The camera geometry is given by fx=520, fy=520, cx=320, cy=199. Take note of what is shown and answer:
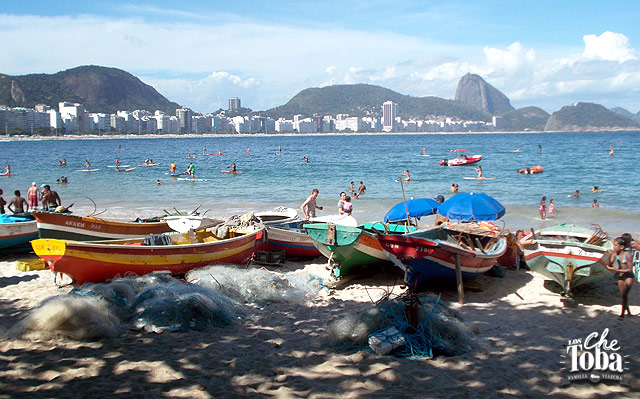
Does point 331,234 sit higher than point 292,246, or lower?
higher

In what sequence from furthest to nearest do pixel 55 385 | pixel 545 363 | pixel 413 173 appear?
pixel 413 173 < pixel 545 363 < pixel 55 385

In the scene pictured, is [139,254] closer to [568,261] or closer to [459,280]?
[459,280]

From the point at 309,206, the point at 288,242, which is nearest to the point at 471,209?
the point at 288,242

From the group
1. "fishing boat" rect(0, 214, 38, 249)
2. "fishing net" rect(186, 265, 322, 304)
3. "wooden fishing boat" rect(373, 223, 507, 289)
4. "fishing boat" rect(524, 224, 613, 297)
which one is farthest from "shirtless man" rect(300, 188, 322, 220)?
"fishing boat" rect(0, 214, 38, 249)

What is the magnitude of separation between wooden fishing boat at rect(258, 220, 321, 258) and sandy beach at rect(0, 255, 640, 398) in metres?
3.77

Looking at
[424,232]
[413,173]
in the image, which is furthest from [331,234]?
[413,173]

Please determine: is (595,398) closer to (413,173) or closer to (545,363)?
(545,363)

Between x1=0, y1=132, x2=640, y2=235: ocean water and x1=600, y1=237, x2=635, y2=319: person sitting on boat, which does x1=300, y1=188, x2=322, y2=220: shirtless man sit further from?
x1=600, y1=237, x2=635, y2=319: person sitting on boat

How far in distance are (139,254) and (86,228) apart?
9.84 ft

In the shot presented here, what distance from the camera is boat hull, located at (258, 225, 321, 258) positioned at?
12.2 metres

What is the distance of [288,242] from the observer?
12.3 metres

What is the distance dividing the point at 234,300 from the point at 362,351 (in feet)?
9.61

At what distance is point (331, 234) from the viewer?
31.5 feet

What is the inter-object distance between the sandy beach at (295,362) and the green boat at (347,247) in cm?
149
